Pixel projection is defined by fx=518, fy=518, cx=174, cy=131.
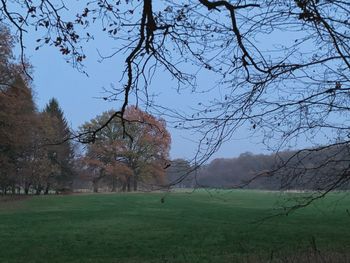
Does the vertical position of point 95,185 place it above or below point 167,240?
above

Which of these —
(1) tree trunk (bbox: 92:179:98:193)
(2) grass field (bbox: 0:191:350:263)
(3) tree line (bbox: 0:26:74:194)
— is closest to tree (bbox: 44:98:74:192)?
(3) tree line (bbox: 0:26:74:194)

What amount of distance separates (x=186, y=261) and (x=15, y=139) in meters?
37.1

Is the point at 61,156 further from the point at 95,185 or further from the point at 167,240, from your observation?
the point at 167,240

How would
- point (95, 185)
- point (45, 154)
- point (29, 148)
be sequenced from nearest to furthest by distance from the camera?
1. point (29, 148)
2. point (45, 154)
3. point (95, 185)

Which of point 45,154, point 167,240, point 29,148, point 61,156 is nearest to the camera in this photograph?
point 167,240

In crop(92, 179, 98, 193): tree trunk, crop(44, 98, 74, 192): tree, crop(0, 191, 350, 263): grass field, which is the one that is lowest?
crop(0, 191, 350, 263): grass field

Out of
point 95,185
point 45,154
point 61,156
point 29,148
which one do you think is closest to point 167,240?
point 29,148

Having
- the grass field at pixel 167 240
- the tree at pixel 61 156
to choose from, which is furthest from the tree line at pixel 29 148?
the grass field at pixel 167 240

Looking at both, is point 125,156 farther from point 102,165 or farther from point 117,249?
point 117,249

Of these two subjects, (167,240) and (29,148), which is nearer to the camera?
(167,240)

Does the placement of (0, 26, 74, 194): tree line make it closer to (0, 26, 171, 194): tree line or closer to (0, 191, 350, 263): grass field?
(0, 26, 171, 194): tree line

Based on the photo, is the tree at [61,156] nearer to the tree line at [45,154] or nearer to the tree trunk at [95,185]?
the tree line at [45,154]

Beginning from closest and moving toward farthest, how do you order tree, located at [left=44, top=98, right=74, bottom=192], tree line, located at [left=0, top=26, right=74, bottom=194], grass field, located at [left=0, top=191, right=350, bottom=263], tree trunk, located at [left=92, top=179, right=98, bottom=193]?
grass field, located at [left=0, top=191, right=350, bottom=263] < tree line, located at [left=0, top=26, right=74, bottom=194] < tree, located at [left=44, top=98, right=74, bottom=192] < tree trunk, located at [left=92, top=179, right=98, bottom=193]

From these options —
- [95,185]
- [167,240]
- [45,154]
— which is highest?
[45,154]
